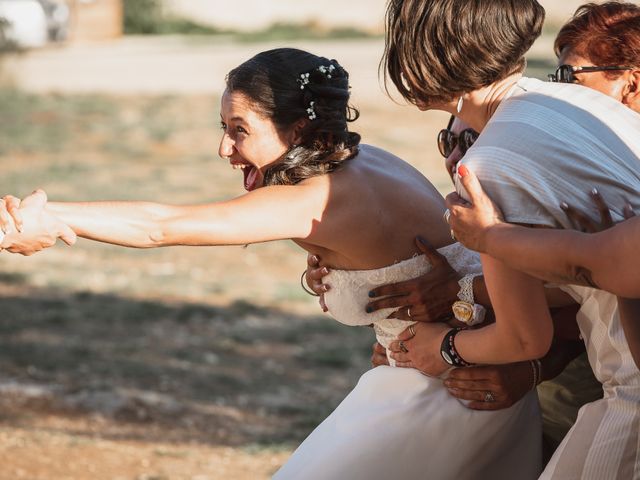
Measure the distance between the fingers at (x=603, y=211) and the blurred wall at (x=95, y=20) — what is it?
1162 inches

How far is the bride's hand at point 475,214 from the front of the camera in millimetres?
2664

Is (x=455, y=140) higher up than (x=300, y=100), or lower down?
lower down

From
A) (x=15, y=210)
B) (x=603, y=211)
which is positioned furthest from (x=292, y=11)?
(x=603, y=211)

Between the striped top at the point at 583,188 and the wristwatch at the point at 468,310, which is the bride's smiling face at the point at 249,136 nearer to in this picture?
the wristwatch at the point at 468,310

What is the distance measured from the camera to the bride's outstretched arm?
2.93 m

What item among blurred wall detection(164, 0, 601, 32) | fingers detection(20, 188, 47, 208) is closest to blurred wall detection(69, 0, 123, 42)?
blurred wall detection(164, 0, 601, 32)

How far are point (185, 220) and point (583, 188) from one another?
105 cm

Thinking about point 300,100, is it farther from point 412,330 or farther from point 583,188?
point 583,188

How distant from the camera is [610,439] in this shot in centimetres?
272

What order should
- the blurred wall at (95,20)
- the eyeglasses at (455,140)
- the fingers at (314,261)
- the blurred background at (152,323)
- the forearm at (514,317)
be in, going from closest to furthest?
1. the forearm at (514,317)
2. the fingers at (314,261)
3. the eyeglasses at (455,140)
4. the blurred background at (152,323)
5. the blurred wall at (95,20)

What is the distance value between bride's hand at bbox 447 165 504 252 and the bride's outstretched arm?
1.92 feet

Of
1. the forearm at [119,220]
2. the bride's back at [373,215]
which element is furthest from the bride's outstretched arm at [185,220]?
the bride's back at [373,215]

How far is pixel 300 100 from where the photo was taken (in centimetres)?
342

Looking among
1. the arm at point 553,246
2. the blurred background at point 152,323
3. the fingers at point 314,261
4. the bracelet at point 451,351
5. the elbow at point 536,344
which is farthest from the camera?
the blurred background at point 152,323
